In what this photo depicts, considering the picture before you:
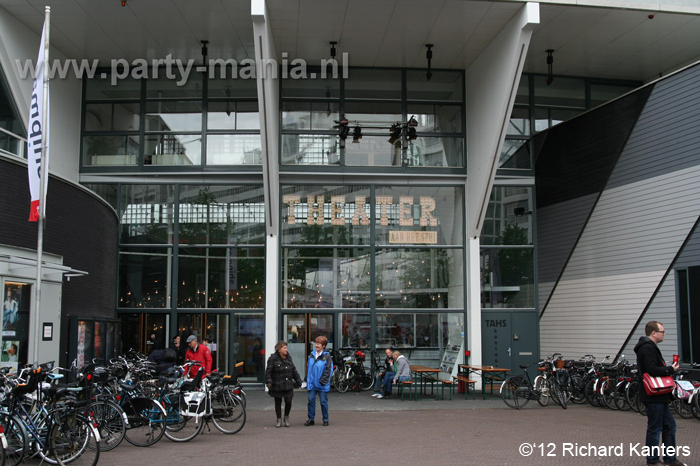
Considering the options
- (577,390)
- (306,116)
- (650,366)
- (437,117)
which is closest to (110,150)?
(306,116)

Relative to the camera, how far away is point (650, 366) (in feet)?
25.9

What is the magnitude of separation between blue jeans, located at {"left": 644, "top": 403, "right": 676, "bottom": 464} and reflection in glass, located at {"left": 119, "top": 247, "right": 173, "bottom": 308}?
13714 millimetres

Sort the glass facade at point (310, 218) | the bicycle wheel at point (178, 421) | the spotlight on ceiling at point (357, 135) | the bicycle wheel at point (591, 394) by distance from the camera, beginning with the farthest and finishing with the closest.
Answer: the spotlight on ceiling at point (357, 135) → the glass facade at point (310, 218) → the bicycle wheel at point (591, 394) → the bicycle wheel at point (178, 421)

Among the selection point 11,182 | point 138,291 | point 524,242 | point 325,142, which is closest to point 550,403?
point 524,242

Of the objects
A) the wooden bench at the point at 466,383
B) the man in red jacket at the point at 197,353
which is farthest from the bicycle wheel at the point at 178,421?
the wooden bench at the point at 466,383

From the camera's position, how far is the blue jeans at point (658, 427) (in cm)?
775

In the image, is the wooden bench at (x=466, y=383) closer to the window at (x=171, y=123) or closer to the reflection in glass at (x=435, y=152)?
the reflection in glass at (x=435, y=152)

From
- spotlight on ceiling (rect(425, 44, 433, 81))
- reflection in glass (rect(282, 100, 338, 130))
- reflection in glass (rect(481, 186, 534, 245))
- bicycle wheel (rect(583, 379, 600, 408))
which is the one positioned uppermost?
spotlight on ceiling (rect(425, 44, 433, 81))

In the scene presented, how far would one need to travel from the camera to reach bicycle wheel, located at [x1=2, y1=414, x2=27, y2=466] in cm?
744

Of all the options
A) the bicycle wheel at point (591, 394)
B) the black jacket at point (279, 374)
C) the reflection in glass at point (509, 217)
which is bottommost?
the bicycle wheel at point (591, 394)

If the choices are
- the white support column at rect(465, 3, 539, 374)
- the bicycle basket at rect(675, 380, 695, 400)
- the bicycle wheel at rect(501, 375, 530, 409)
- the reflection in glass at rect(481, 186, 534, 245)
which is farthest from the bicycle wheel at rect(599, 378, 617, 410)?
the reflection in glass at rect(481, 186, 534, 245)

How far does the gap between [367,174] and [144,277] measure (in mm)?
6779

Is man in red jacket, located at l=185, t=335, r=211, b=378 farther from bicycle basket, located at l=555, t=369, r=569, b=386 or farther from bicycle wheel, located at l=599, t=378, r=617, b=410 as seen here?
bicycle wheel, located at l=599, t=378, r=617, b=410

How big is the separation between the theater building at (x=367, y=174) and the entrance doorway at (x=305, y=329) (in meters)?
0.05
